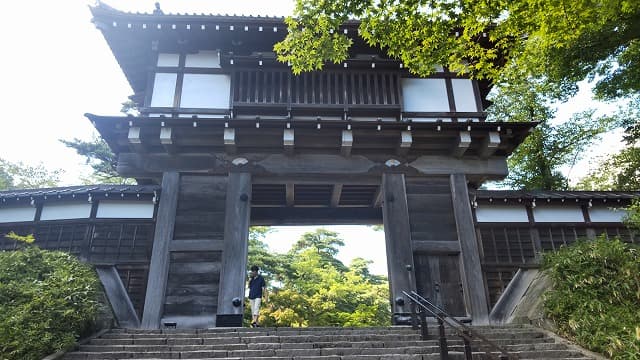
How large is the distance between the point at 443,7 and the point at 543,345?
20.0ft

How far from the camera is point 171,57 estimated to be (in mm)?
10820

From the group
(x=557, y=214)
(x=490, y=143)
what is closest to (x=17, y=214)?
(x=490, y=143)

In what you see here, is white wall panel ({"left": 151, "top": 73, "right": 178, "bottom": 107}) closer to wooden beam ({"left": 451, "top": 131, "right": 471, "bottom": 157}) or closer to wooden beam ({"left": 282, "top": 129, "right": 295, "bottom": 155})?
wooden beam ({"left": 282, "top": 129, "right": 295, "bottom": 155})

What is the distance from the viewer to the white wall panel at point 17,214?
31.2ft

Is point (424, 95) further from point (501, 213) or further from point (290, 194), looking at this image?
point (290, 194)

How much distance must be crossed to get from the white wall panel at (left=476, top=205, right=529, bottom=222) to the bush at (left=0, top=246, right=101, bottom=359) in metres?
8.80

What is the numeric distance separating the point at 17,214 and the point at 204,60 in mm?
6212

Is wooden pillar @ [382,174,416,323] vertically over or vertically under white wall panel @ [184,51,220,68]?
under

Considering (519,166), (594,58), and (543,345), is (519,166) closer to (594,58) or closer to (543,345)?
(594,58)

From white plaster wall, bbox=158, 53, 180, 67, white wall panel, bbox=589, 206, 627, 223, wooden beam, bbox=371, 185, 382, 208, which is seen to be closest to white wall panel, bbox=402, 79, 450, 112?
wooden beam, bbox=371, 185, 382, 208

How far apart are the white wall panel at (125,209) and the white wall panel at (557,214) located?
32.3 ft

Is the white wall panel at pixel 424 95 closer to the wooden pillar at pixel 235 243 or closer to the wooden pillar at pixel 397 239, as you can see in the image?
the wooden pillar at pixel 397 239

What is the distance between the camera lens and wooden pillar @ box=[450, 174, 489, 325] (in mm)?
8578

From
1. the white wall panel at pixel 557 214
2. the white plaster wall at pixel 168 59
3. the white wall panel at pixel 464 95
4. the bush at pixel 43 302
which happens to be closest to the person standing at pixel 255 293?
the bush at pixel 43 302
